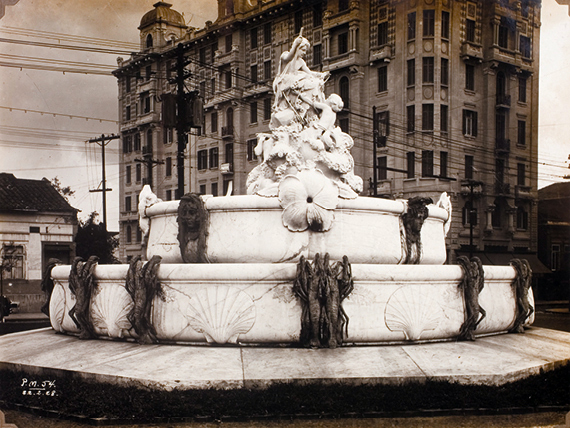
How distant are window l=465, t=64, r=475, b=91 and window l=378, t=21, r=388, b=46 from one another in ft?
14.8

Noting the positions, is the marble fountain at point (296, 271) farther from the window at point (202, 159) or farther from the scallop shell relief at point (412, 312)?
the window at point (202, 159)

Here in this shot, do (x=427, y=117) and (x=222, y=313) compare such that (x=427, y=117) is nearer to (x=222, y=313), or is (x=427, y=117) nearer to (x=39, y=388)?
(x=222, y=313)

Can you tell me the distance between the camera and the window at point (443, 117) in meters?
33.5

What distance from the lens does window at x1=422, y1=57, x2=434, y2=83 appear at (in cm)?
3347

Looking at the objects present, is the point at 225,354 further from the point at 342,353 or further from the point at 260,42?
the point at 260,42

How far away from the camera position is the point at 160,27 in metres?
23.0

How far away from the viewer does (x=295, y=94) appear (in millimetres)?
10625

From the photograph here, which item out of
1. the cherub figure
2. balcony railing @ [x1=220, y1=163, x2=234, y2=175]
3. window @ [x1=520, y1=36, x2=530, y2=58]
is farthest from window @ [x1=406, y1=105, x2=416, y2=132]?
the cherub figure

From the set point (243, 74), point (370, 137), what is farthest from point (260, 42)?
point (370, 137)

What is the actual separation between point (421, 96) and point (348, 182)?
81.4 feet

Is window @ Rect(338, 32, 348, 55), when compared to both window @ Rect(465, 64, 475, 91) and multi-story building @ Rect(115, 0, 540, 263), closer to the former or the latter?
multi-story building @ Rect(115, 0, 540, 263)

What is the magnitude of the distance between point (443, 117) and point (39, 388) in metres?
29.8

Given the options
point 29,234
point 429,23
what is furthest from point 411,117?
point 29,234

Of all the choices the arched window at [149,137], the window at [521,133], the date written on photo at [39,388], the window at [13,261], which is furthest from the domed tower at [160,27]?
the window at [521,133]
